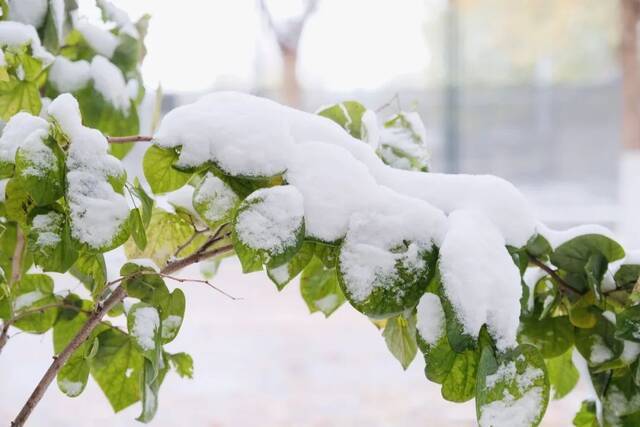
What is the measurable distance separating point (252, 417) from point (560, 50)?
6.52 meters

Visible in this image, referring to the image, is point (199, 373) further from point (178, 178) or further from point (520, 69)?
point (520, 69)

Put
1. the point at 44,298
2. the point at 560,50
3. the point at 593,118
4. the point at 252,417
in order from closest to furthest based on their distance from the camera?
1. the point at 44,298
2. the point at 252,417
3. the point at 593,118
4. the point at 560,50

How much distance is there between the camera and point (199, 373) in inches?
101

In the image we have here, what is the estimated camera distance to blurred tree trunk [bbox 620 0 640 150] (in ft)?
14.9

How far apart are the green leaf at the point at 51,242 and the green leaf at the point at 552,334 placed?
0.63 ft

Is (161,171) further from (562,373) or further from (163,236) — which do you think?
(562,373)

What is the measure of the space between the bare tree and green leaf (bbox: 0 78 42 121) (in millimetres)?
4837

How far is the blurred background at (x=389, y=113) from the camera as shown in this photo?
88.1 inches

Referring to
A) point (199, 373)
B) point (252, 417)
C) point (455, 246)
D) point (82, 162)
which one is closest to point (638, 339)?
point (455, 246)

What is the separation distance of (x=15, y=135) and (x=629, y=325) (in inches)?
9.1

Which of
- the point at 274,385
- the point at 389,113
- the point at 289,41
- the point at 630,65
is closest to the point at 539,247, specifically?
the point at 274,385

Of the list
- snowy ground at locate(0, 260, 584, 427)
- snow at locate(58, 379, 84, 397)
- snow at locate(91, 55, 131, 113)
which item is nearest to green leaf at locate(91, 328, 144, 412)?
snow at locate(58, 379, 84, 397)

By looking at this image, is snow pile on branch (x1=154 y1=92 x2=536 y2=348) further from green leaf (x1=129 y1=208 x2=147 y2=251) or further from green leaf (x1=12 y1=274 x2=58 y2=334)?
green leaf (x1=12 y1=274 x2=58 y2=334)

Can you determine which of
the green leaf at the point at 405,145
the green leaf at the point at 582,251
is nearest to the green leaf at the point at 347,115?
the green leaf at the point at 405,145
